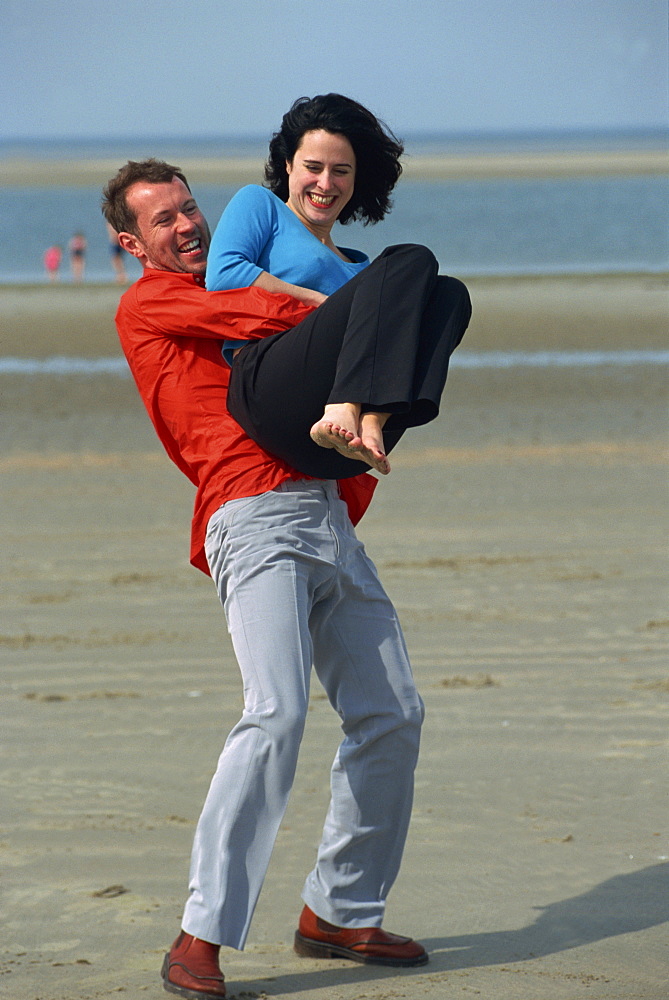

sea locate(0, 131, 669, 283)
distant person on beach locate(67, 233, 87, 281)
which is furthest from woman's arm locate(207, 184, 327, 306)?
distant person on beach locate(67, 233, 87, 281)

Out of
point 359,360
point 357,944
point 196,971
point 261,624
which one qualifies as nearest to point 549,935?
point 357,944

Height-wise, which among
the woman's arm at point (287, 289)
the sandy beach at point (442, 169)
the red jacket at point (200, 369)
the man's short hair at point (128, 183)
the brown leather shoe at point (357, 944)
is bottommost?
the sandy beach at point (442, 169)

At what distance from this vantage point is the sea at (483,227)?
28531mm

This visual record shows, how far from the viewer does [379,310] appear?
2.63 meters

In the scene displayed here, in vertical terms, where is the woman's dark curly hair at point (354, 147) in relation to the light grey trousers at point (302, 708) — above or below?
above

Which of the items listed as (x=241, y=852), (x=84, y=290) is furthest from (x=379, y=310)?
(x=84, y=290)

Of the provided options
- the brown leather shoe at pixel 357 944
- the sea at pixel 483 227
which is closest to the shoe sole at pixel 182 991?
the brown leather shoe at pixel 357 944

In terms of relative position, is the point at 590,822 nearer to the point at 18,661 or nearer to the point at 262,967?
the point at 262,967

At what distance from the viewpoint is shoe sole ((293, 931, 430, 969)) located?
123 inches

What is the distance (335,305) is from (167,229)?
Result: 570 mm

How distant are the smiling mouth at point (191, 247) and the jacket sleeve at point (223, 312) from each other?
15cm

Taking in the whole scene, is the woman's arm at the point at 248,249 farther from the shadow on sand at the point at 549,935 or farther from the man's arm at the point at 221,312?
the shadow on sand at the point at 549,935

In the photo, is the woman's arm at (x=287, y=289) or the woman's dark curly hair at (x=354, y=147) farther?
the woman's dark curly hair at (x=354, y=147)

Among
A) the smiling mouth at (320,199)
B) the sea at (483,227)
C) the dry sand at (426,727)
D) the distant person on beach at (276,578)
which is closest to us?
the distant person on beach at (276,578)
